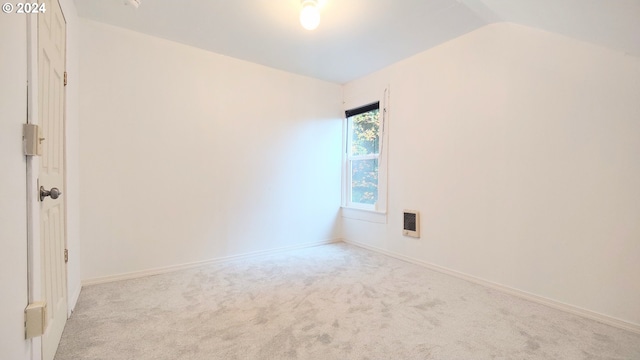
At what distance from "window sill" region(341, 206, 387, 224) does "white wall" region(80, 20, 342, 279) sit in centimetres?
32

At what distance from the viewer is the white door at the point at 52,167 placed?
1.43 meters

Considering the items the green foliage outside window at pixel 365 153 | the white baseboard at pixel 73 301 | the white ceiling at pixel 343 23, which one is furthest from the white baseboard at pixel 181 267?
the white ceiling at pixel 343 23

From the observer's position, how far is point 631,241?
196cm

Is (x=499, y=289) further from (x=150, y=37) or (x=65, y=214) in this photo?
(x=150, y=37)

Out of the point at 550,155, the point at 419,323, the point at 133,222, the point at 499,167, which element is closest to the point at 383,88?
the point at 499,167

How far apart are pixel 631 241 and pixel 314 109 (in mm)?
3406

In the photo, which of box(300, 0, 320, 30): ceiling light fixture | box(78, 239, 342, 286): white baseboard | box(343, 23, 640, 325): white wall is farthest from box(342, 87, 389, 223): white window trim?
box(300, 0, 320, 30): ceiling light fixture

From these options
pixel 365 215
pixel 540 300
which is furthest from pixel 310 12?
pixel 540 300

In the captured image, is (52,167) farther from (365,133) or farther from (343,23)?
(365,133)

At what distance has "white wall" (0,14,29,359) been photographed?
3.22ft

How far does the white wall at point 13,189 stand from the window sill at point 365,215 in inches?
128

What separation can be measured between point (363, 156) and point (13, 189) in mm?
3565

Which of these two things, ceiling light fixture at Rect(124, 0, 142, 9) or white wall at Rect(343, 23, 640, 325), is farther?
ceiling light fixture at Rect(124, 0, 142, 9)

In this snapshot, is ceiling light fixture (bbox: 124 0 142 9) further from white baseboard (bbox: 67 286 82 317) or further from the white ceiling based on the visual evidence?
white baseboard (bbox: 67 286 82 317)
